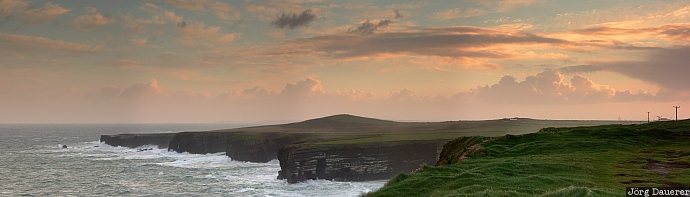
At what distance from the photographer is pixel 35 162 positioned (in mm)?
126625

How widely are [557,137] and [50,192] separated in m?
73.0

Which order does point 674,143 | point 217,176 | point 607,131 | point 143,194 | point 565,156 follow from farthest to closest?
point 217,176, point 143,194, point 607,131, point 674,143, point 565,156

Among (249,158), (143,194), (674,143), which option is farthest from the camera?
(249,158)

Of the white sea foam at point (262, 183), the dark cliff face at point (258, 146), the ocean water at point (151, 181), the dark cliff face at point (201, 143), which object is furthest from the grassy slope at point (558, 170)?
the dark cliff face at point (201, 143)

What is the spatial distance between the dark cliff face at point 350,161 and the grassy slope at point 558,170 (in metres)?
54.0

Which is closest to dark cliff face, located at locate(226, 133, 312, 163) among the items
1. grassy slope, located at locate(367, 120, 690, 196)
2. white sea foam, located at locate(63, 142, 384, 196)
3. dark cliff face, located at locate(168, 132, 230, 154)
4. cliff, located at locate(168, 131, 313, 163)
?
cliff, located at locate(168, 131, 313, 163)

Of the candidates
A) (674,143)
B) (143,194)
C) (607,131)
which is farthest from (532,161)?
(143,194)

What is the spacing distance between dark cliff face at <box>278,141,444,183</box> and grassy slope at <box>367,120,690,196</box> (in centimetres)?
5402

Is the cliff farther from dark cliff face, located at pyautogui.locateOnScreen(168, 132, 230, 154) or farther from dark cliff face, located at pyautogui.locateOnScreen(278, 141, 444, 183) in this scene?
dark cliff face, located at pyautogui.locateOnScreen(278, 141, 444, 183)

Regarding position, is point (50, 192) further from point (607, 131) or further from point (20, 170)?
point (607, 131)

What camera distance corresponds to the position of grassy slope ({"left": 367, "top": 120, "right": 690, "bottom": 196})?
2381 cm

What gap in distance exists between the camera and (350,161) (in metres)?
102

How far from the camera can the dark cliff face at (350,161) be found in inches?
3942

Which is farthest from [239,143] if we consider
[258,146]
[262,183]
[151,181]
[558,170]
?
[558,170]
